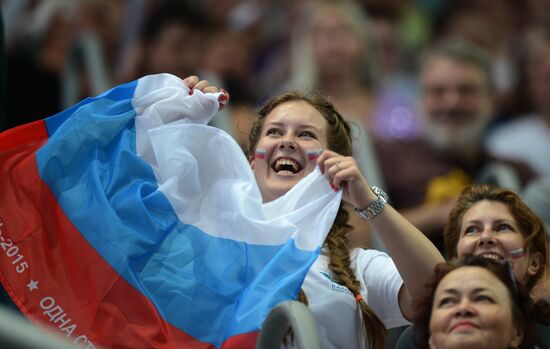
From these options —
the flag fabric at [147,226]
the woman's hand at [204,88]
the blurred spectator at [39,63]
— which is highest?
the blurred spectator at [39,63]

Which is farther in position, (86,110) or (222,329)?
(86,110)

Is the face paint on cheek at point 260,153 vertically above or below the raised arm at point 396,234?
above

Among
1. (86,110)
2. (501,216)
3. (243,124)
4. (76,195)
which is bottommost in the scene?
(76,195)

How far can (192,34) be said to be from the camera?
8.02 meters

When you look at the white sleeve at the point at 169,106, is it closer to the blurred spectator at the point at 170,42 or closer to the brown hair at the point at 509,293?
the brown hair at the point at 509,293

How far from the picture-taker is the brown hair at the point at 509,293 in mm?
3844

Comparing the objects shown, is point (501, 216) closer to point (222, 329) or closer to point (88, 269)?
point (222, 329)

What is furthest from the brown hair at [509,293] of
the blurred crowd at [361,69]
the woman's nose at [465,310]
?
the blurred crowd at [361,69]

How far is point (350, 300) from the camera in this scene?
4340 millimetres

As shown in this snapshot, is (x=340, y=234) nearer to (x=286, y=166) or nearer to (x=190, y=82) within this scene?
(x=286, y=166)

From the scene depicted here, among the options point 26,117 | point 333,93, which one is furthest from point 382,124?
point 26,117

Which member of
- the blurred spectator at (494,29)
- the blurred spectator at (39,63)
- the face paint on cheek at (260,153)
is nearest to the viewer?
the face paint on cheek at (260,153)

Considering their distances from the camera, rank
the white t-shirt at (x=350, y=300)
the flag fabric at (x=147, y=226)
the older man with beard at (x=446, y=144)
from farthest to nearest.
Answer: the older man with beard at (x=446, y=144)
the white t-shirt at (x=350, y=300)
the flag fabric at (x=147, y=226)

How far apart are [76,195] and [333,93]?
302 centimetres
